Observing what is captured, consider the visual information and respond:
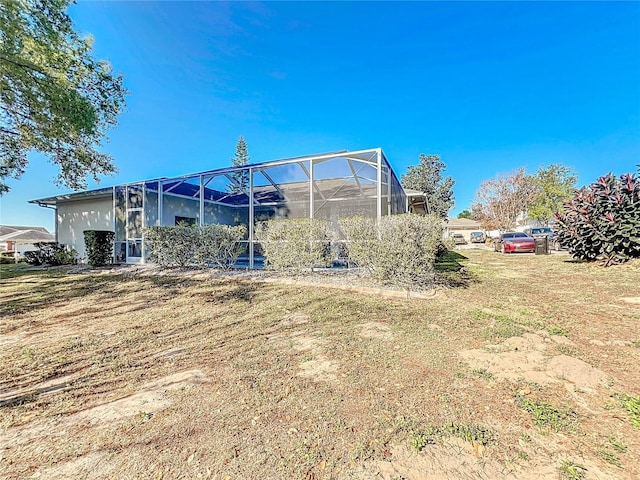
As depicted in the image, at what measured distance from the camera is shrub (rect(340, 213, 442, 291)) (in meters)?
5.74

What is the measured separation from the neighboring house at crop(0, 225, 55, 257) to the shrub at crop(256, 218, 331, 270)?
16297 millimetres

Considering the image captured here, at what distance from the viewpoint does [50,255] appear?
12.3m

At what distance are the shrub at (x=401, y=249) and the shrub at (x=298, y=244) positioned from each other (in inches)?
47.8

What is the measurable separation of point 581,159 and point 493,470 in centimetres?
4059

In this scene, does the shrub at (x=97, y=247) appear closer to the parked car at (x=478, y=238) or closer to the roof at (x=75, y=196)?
the roof at (x=75, y=196)

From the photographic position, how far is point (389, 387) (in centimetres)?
231

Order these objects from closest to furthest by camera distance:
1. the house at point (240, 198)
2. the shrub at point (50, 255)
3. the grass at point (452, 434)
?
the grass at point (452, 434)
the house at point (240, 198)
the shrub at point (50, 255)

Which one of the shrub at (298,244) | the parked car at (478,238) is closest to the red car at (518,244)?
the shrub at (298,244)

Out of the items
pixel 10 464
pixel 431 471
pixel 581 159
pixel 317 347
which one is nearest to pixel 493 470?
pixel 431 471

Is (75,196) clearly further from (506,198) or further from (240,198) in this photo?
(506,198)

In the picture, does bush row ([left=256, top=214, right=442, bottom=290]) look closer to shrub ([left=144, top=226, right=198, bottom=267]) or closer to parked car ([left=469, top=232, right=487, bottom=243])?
shrub ([left=144, top=226, right=198, bottom=267])

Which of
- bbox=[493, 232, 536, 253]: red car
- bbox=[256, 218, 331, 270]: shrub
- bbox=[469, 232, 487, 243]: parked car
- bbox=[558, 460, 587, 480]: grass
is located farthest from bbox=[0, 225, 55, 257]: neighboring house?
bbox=[469, 232, 487, 243]: parked car

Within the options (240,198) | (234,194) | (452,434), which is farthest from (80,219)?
(452,434)

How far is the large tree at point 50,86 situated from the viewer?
6.91 meters
